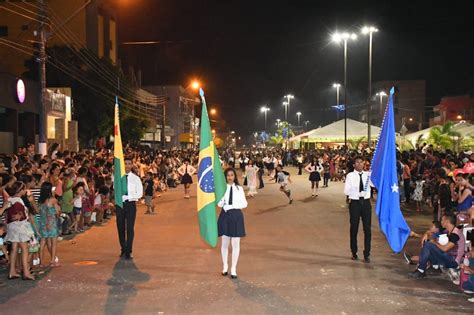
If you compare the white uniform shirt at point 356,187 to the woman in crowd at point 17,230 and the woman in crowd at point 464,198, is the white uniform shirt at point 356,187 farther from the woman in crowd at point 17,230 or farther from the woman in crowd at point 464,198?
the woman in crowd at point 17,230

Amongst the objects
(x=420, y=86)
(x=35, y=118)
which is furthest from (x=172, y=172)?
(x=420, y=86)

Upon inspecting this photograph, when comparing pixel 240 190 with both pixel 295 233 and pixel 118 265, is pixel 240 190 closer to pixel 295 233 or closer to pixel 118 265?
pixel 118 265

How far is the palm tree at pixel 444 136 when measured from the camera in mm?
29395

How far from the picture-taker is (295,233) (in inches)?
491

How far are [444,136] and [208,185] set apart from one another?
80.8 feet

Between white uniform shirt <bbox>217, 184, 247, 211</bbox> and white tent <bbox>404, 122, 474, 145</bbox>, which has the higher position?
white tent <bbox>404, 122, 474, 145</bbox>

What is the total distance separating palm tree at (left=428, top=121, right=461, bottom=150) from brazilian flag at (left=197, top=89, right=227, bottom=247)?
24.3 metres

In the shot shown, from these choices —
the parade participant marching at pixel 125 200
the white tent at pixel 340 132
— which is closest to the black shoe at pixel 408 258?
the parade participant marching at pixel 125 200

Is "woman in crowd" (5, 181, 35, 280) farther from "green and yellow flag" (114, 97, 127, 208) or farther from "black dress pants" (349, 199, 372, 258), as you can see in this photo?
"black dress pants" (349, 199, 372, 258)

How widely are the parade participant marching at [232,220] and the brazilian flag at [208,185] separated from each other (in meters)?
0.16

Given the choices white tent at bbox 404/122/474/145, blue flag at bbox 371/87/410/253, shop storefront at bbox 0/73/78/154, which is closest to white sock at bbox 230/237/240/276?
blue flag at bbox 371/87/410/253

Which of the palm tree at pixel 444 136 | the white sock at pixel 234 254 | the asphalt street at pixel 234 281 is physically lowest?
the asphalt street at pixel 234 281

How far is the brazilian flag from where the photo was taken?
26.9ft

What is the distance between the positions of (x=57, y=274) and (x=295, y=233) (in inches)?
230
